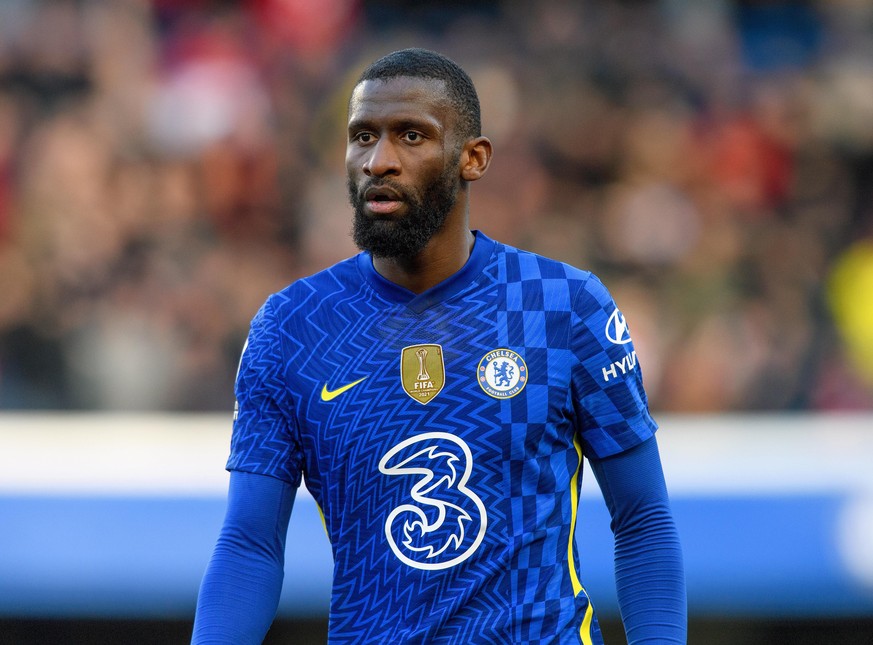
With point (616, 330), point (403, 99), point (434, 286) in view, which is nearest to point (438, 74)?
point (403, 99)

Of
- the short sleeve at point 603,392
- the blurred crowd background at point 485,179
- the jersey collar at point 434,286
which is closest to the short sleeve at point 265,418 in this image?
the jersey collar at point 434,286

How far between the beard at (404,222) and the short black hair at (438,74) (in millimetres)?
126

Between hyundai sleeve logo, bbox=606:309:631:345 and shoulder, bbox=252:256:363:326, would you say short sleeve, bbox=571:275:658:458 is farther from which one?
shoulder, bbox=252:256:363:326

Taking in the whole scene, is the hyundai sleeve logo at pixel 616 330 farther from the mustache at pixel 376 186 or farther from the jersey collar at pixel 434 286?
the mustache at pixel 376 186

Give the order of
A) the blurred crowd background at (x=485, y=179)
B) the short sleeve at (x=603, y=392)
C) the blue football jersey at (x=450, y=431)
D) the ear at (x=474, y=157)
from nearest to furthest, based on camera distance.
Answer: the blue football jersey at (x=450, y=431) → the short sleeve at (x=603, y=392) → the ear at (x=474, y=157) → the blurred crowd background at (x=485, y=179)

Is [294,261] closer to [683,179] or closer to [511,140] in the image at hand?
[511,140]

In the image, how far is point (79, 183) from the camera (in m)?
8.20

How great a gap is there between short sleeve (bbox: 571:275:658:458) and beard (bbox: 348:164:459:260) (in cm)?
37

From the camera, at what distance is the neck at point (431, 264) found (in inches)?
115

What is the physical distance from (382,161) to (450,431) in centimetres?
58

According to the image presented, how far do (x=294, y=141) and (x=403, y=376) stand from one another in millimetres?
6236

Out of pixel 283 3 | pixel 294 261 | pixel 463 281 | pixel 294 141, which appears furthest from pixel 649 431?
pixel 283 3

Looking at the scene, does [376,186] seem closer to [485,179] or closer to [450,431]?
[450,431]

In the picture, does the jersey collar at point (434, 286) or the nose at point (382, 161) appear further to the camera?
the jersey collar at point (434, 286)
